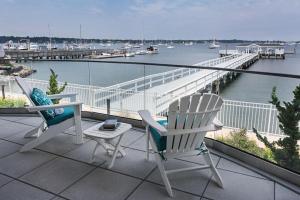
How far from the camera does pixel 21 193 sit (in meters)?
2.13

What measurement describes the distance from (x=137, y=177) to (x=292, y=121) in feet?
6.74

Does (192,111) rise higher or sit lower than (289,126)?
higher

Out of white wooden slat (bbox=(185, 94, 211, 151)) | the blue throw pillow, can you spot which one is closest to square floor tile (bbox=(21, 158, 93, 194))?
the blue throw pillow

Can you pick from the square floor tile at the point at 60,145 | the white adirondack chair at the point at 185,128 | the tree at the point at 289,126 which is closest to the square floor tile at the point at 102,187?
the white adirondack chair at the point at 185,128

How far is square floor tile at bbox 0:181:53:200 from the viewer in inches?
81.7

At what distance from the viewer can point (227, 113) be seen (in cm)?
709

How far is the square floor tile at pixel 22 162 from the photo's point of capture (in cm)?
253

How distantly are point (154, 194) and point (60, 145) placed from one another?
5.40 ft

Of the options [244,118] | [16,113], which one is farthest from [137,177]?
[244,118]

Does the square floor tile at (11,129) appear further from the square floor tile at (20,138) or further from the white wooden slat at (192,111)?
the white wooden slat at (192,111)

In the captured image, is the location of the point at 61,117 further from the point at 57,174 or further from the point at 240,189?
the point at 240,189

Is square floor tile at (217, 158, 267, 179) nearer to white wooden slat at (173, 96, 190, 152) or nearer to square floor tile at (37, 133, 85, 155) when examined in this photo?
white wooden slat at (173, 96, 190, 152)

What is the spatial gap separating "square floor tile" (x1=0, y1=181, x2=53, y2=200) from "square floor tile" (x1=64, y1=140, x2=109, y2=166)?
678mm

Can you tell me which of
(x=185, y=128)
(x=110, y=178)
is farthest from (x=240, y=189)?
(x=110, y=178)
